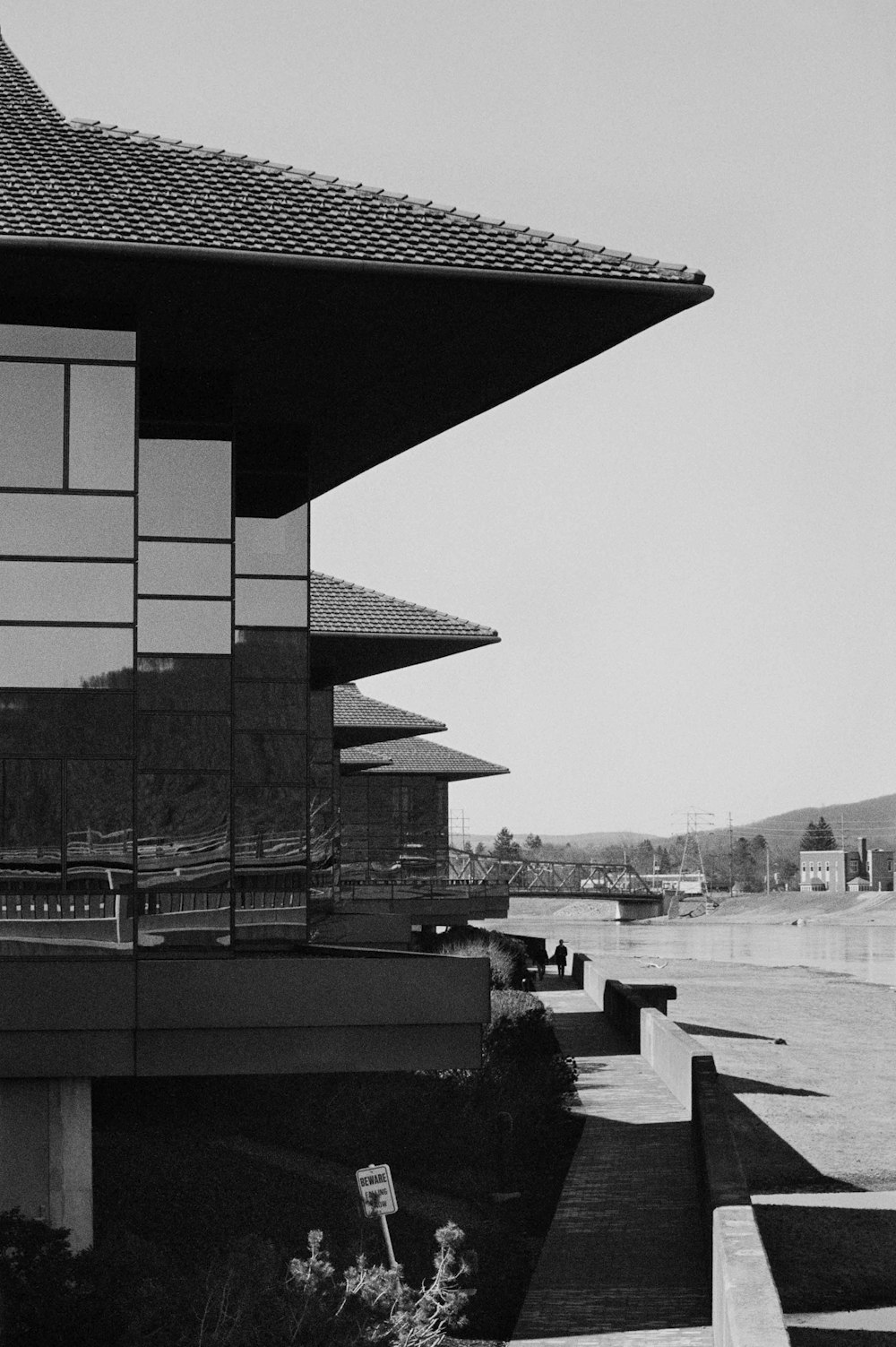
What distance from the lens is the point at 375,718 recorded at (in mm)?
41281

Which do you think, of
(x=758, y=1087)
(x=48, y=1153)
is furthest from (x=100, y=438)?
(x=758, y=1087)

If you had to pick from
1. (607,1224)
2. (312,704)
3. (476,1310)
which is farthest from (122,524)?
(312,704)

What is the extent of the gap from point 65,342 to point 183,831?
454 cm

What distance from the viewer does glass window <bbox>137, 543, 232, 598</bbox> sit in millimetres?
15781

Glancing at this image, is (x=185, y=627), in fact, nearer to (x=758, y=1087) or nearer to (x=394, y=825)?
(x=758, y=1087)

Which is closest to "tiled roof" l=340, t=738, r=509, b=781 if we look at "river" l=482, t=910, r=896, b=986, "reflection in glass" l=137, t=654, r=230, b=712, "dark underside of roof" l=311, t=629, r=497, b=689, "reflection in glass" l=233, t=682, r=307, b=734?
"dark underside of roof" l=311, t=629, r=497, b=689

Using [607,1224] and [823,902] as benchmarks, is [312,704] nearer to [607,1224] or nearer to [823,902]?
[607,1224]

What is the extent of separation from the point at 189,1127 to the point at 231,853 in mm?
5326

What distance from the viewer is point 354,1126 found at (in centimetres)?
1955

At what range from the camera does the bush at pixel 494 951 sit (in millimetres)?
33469

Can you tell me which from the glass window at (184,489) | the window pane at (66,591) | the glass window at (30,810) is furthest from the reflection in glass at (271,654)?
the glass window at (30,810)

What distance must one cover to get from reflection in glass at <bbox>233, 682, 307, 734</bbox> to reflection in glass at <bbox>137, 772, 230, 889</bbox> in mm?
2683

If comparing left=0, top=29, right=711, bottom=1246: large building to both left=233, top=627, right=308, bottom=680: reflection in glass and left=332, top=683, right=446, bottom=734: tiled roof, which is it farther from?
left=332, top=683, right=446, bottom=734: tiled roof

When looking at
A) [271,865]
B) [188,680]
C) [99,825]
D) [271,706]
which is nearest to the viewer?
[99,825]
